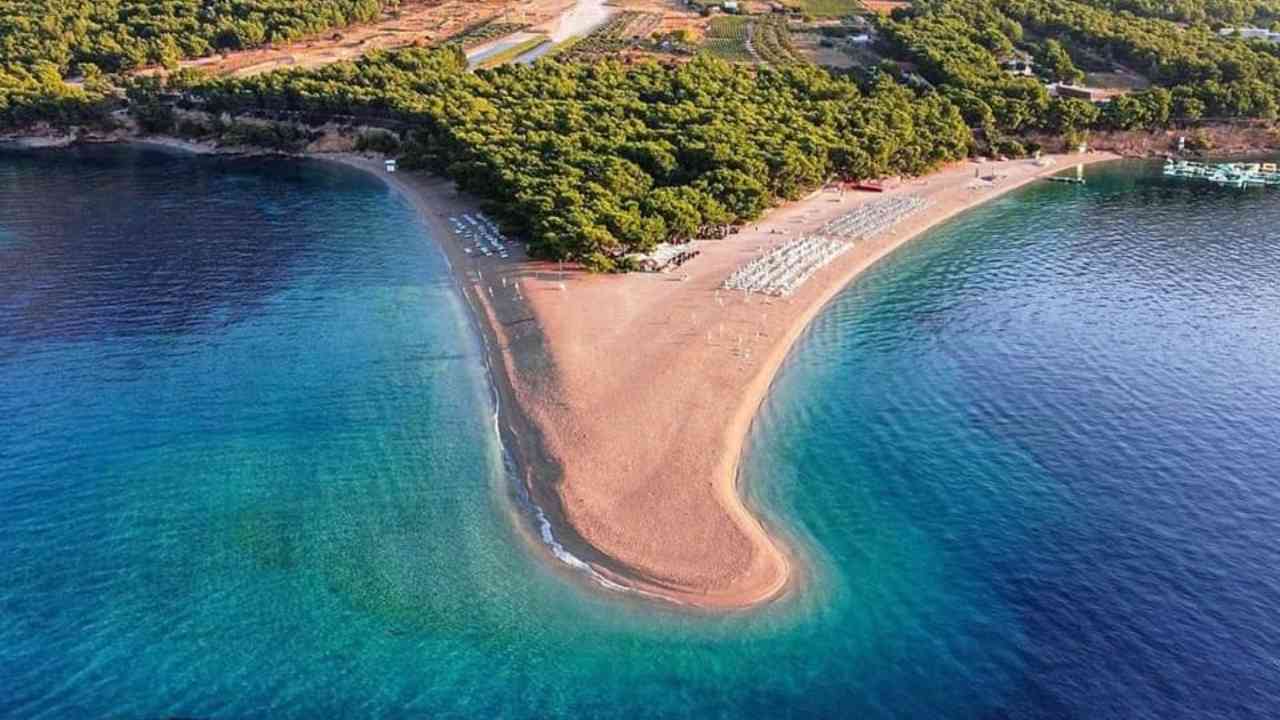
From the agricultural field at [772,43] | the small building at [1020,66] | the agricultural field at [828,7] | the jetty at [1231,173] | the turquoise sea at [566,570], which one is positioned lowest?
the turquoise sea at [566,570]

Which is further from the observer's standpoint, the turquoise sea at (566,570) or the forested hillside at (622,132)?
the forested hillside at (622,132)

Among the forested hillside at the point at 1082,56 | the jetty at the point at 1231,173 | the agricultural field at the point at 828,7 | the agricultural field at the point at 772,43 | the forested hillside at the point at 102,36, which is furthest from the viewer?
the agricultural field at the point at 828,7

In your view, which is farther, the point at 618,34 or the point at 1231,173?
the point at 618,34

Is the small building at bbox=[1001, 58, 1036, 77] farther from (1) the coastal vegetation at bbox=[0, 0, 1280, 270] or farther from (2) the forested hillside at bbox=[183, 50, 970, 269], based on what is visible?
A: (2) the forested hillside at bbox=[183, 50, 970, 269]

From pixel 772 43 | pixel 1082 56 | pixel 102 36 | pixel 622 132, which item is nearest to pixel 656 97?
pixel 622 132

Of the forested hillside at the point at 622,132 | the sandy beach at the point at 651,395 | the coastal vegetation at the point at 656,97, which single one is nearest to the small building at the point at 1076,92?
the coastal vegetation at the point at 656,97

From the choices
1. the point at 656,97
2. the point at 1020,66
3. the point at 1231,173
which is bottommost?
the point at 1231,173

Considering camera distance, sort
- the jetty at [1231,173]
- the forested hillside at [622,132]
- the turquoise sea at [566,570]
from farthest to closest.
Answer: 1. the jetty at [1231,173]
2. the forested hillside at [622,132]
3. the turquoise sea at [566,570]

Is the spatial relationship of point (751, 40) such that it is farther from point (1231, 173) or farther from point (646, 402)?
point (646, 402)

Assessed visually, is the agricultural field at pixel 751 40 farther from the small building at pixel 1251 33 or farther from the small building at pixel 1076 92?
the small building at pixel 1251 33
